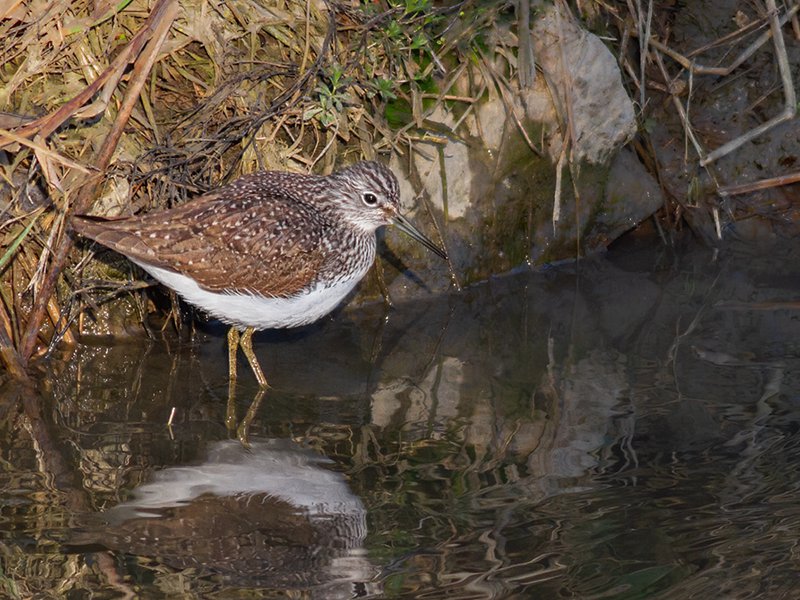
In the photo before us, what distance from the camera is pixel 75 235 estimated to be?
5.88m

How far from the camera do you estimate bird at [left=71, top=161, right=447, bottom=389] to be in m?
5.45

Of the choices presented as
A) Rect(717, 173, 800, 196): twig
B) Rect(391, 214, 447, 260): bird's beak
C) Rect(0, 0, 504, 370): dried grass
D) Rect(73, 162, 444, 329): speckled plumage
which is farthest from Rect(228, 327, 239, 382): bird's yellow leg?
Rect(717, 173, 800, 196): twig

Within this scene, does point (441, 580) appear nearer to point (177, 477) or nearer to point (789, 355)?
point (177, 477)

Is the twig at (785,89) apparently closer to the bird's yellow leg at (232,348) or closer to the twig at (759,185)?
the twig at (759,185)

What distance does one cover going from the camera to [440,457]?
4.93 m

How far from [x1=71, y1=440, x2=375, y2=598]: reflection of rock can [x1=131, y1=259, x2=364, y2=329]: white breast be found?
88cm

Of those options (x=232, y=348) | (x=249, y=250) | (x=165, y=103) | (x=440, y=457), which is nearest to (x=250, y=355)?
(x=232, y=348)

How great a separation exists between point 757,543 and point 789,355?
6.84 ft

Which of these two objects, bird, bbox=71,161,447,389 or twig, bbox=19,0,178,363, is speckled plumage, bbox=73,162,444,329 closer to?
bird, bbox=71,161,447,389

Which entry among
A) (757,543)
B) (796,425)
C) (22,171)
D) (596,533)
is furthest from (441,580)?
(22,171)

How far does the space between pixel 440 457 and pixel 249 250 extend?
1.51 m

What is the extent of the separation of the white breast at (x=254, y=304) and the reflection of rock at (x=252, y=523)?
2.90ft

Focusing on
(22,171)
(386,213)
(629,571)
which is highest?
(22,171)

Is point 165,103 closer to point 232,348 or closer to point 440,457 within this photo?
point 232,348
